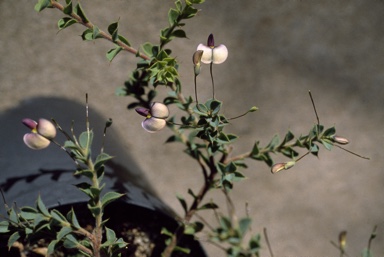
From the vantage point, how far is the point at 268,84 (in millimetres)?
1196

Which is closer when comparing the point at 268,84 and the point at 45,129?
the point at 45,129

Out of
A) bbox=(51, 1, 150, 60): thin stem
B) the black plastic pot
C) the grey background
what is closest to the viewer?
bbox=(51, 1, 150, 60): thin stem

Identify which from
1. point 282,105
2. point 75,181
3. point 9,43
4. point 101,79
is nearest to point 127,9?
point 101,79

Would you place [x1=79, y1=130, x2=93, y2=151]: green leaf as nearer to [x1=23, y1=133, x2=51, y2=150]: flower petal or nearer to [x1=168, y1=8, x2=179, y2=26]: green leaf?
[x1=23, y1=133, x2=51, y2=150]: flower petal

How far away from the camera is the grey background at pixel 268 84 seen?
115 cm

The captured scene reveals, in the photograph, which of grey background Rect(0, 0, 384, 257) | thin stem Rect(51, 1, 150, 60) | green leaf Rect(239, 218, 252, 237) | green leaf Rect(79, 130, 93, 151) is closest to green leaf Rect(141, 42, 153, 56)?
thin stem Rect(51, 1, 150, 60)

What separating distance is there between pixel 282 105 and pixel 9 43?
2.06 feet

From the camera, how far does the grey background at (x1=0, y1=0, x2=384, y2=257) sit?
3.77 feet

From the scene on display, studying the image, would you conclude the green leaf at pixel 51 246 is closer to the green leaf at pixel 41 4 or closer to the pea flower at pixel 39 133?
the pea flower at pixel 39 133

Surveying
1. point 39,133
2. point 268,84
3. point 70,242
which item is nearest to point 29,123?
point 39,133

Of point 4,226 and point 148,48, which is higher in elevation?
point 148,48

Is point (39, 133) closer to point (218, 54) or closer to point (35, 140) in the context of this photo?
point (35, 140)

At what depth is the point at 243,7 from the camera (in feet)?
3.97

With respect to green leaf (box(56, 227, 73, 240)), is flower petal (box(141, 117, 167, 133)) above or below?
above
